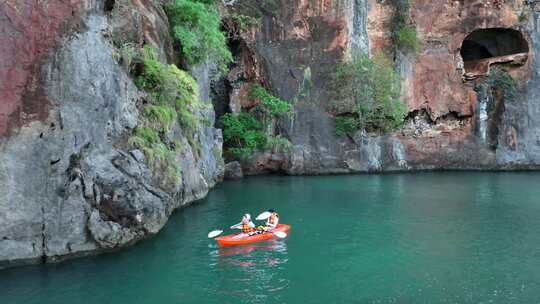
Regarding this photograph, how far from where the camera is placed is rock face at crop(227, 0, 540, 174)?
101 feet

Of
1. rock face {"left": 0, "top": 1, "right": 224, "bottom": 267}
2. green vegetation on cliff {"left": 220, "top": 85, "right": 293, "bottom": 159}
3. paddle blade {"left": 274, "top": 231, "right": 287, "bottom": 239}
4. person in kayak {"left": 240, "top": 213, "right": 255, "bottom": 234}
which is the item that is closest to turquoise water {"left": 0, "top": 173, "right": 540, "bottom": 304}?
paddle blade {"left": 274, "top": 231, "right": 287, "bottom": 239}

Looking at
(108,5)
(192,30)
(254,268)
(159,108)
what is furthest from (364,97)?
(254,268)

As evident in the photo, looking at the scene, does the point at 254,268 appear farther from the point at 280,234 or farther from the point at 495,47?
the point at 495,47

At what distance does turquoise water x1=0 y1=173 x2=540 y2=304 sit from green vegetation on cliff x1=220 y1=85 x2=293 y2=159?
10.5 metres

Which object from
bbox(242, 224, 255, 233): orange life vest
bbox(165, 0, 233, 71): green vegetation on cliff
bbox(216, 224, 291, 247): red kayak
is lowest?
bbox(216, 224, 291, 247): red kayak

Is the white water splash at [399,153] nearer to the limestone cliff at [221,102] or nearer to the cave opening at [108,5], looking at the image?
the limestone cliff at [221,102]

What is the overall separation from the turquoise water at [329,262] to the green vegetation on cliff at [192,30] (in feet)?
20.8

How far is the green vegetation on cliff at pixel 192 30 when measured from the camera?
18.8 m

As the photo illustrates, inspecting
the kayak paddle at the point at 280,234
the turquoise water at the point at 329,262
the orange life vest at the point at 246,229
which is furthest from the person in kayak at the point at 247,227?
the turquoise water at the point at 329,262

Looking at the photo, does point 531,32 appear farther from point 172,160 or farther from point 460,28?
point 172,160

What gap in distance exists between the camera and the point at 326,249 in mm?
12320

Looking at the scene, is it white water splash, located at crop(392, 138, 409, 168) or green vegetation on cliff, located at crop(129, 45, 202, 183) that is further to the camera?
white water splash, located at crop(392, 138, 409, 168)

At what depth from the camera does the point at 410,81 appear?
33781 mm

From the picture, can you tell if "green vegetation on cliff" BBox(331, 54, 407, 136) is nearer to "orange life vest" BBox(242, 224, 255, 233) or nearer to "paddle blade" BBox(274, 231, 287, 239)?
"paddle blade" BBox(274, 231, 287, 239)
